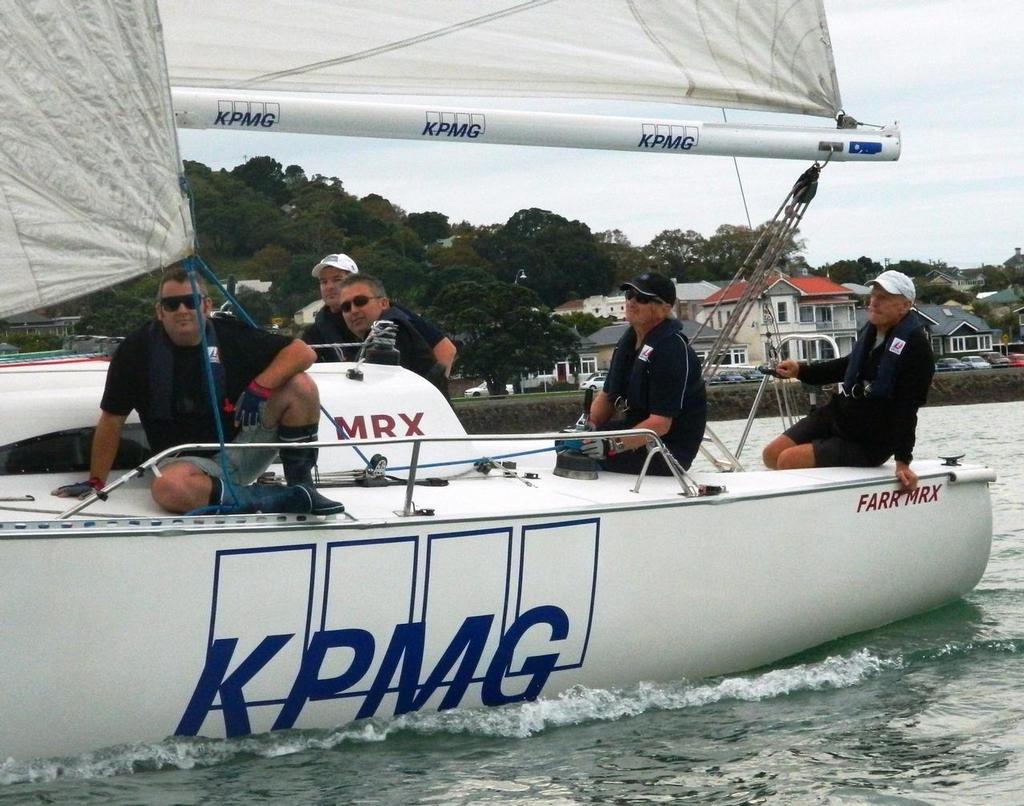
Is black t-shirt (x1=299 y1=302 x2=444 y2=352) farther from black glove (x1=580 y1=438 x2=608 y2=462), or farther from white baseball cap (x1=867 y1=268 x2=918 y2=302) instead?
white baseball cap (x1=867 y1=268 x2=918 y2=302)

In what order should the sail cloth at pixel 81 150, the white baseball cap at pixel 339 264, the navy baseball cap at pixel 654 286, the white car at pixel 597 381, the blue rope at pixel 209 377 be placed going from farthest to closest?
the white car at pixel 597 381 → the white baseball cap at pixel 339 264 → the navy baseball cap at pixel 654 286 → the blue rope at pixel 209 377 → the sail cloth at pixel 81 150

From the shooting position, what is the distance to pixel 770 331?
300 inches

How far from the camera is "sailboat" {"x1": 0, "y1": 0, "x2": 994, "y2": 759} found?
4398mm

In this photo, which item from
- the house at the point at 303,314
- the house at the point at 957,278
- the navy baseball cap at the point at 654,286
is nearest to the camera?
the navy baseball cap at the point at 654,286

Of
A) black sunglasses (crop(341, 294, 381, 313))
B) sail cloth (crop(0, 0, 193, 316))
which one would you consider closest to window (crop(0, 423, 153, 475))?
sail cloth (crop(0, 0, 193, 316))

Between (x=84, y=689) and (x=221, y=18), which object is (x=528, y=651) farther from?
(x=221, y=18)

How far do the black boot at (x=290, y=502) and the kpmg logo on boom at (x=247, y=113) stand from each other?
1649 mm

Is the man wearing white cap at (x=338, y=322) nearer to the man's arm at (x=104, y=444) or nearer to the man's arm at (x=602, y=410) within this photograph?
the man's arm at (x=602, y=410)

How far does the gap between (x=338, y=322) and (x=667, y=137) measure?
1831 mm

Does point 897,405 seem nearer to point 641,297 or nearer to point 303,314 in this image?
point 641,297

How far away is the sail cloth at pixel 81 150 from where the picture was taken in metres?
4.29

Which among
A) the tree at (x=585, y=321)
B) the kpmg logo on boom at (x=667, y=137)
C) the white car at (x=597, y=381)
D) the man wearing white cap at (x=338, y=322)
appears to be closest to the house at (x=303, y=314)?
the man wearing white cap at (x=338, y=322)

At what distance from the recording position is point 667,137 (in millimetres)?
6586

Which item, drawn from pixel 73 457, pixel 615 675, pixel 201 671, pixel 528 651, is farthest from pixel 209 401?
pixel 615 675
